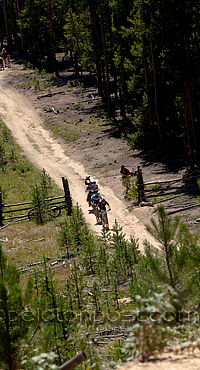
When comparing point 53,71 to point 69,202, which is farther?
point 53,71

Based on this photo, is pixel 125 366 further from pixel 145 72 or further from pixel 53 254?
pixel 145 72

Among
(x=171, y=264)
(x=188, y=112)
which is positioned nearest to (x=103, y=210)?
(x=188, y=112)

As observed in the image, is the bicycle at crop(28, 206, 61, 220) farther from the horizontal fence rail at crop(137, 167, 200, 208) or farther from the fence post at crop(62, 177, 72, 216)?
the horizontal fence rail at crop(137, 167, 200, 208)

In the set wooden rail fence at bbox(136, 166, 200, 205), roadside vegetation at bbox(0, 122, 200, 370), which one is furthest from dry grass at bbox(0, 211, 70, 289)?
wooden rail fence at bbox(136, 166, 200, 205)

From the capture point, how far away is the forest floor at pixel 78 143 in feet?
56.5

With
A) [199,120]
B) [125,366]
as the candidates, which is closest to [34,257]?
[125,366]

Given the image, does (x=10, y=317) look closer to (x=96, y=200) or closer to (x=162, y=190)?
(x=96, y=200)

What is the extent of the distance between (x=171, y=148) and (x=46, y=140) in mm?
11997

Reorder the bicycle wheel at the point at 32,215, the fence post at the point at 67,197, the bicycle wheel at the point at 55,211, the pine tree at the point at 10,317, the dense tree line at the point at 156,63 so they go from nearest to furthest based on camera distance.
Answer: the pine tree at the point at 10,317
the bicycle wheel at the point at 32,215
the bicycle wheel at the point at 55,211
the fence post at the point at 67,197
the dense tree line at the point at 156,63

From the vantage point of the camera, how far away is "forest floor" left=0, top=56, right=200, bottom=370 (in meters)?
17.2

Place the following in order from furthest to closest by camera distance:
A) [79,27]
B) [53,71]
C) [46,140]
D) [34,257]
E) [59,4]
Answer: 1. [53,71]
2. [59,4]
3. [79,27]
4. [46,140]
5. [34,257]

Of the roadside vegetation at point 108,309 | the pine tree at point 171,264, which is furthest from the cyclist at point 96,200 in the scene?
the pine tree at point 171,264

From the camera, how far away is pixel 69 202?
1800 centimetres

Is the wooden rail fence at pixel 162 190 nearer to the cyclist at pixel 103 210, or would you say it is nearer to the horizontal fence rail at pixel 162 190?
the horizontal fence rail at pixel 162 190
